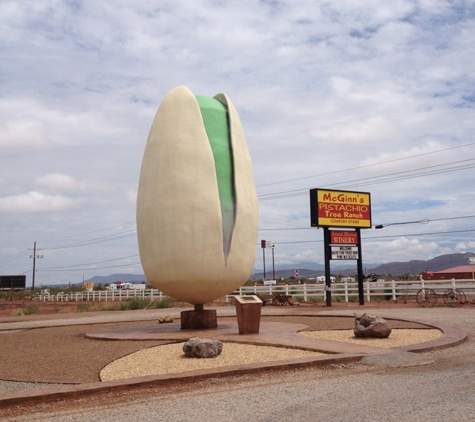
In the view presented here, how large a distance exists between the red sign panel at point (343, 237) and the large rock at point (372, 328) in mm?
15691

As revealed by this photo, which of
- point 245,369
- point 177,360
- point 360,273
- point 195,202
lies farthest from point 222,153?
point 360,273

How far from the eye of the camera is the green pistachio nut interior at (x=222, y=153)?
42.6 ft

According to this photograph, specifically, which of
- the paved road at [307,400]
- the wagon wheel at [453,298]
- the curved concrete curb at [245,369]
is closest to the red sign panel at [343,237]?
the wagon wheel at [453,298]

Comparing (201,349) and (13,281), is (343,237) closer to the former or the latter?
(201,349)

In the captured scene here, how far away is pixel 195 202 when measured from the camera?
12703 mm

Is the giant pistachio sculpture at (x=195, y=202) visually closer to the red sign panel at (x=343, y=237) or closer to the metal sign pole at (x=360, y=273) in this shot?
the red sign panel at (x=343, y=237)

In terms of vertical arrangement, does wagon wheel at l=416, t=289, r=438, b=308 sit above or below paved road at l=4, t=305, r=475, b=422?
above

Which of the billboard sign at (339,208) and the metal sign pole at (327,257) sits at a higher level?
the billboard sign at (339,208)

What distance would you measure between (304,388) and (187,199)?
6535mm

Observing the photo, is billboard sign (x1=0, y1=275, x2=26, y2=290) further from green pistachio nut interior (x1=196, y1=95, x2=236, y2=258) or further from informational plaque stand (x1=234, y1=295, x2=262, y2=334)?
informational plaque stand (x1=234, y1=295, x2=262, y2=334)

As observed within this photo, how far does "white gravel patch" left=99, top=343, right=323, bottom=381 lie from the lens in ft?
27.6

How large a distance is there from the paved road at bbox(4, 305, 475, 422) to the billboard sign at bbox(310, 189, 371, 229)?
1883 cm

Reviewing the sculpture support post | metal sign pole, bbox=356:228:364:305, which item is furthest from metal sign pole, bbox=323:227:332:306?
the sculpture support post

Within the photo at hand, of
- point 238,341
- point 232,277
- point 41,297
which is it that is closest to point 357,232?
point 232,277
